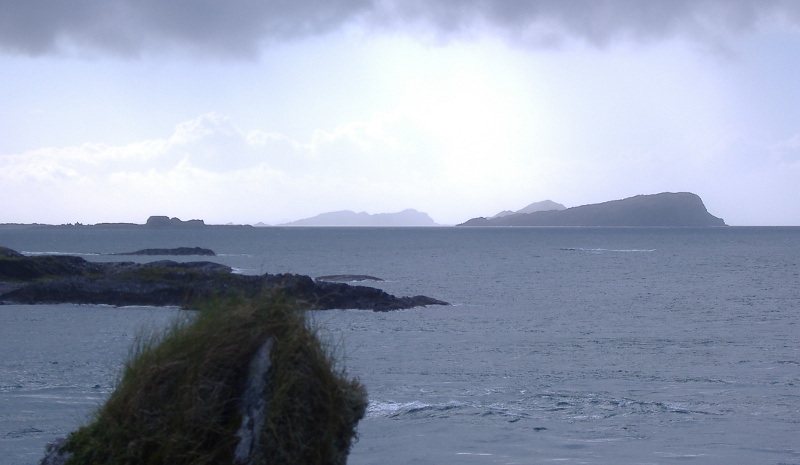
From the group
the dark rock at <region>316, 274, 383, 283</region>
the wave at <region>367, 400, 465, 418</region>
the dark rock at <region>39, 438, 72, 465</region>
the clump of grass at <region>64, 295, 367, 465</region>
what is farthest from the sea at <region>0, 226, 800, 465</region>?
the dark rock at <region>316, 274, 383, 283</region>

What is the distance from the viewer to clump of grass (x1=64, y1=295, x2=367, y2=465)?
20.6 feet

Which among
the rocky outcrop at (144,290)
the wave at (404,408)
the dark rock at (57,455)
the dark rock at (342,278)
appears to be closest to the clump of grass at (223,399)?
the dark rock at (57,455)

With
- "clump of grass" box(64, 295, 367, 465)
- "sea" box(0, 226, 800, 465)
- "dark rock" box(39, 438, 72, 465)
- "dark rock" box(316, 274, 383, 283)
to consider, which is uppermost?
"clump of grass" box(64, 295, 367, 465)

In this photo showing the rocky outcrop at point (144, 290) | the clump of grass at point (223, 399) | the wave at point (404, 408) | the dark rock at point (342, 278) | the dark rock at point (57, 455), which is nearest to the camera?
the clump of grass at point (223, 399)

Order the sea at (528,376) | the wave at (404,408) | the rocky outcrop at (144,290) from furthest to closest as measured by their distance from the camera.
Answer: the rocky outcrop at (144,290), the wave at (404,408), the sea at (528,376)

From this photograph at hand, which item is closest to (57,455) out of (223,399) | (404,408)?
(223,399)

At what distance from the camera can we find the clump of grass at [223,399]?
6293 millimetres

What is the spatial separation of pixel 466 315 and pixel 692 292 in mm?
21501

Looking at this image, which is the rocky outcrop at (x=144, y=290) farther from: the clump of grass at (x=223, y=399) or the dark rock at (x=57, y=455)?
the clump of grass at (x=223, y=399)

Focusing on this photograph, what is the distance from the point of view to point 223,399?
639cm

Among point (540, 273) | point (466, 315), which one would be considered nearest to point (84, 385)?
point (466, 315)

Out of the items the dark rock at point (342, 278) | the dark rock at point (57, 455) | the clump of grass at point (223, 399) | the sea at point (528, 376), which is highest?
the clump of grass at point (223, 399)

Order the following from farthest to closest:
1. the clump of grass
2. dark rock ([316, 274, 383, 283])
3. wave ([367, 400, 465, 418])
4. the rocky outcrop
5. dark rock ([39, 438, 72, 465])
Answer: dark rock ([316, 274, 383, 283])
the rocky outcrop
wave ([367, 400, 465, 418])
dark rock ([39, 438, 72, 465])
the clump of grass

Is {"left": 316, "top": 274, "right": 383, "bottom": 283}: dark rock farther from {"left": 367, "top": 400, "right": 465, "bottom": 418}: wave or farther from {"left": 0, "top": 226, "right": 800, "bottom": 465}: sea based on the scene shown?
{"left": 367, "top": 400, "right": 465, "bottom": 418}: wave
